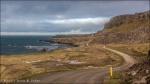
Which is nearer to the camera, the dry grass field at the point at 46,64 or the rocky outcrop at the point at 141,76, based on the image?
the rocky outcrop at the point at 141,76

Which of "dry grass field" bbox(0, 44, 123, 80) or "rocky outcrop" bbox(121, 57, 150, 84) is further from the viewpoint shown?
"dry grass field" bbox(0, 44, 123, 80)

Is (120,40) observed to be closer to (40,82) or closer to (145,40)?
(145,40)

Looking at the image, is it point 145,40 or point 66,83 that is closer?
point 66,83

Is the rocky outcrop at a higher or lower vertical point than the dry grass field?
higher

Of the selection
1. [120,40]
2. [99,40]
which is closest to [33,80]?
[120,40]

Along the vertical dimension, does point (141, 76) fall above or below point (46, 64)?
above

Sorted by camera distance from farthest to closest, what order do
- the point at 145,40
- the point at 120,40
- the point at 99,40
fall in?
the point at 99,40
the point at 120,40
the point at 145,40

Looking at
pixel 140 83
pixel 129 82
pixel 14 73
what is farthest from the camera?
pixel 14 73

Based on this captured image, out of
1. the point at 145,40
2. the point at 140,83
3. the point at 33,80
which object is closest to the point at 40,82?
the point at 33,80

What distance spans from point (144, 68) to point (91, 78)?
768cm

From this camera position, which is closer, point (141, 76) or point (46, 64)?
point (141, 76)

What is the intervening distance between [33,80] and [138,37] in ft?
363

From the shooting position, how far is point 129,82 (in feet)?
97.9

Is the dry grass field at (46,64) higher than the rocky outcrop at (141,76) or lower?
lower
